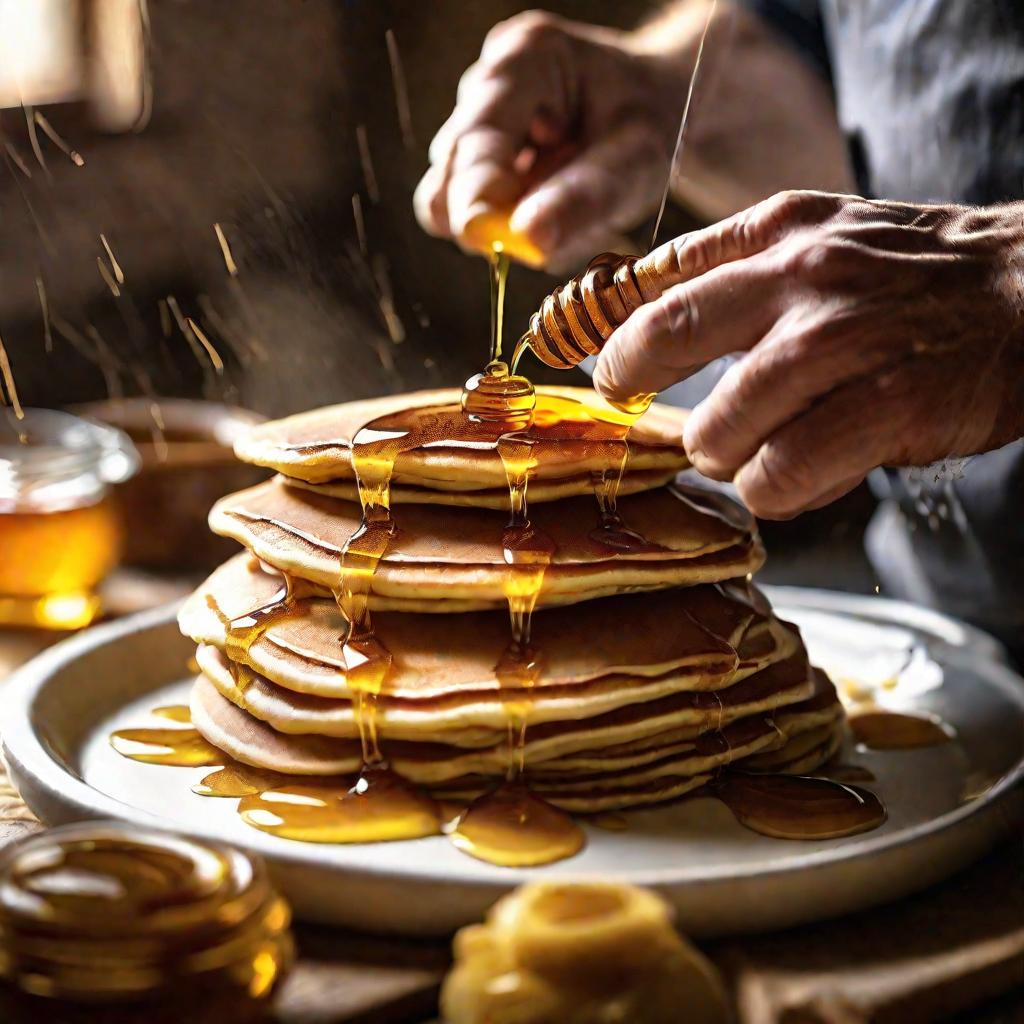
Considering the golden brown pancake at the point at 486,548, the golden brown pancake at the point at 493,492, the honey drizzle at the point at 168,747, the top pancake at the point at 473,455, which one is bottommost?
the honey drizzle at the point at 168,747

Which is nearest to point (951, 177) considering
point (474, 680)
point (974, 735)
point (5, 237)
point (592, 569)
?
point (974, 735)

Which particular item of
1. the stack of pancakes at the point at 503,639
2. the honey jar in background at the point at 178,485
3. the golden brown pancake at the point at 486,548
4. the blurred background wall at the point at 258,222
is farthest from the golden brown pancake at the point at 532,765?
the honey jar in background at the point at 178,485

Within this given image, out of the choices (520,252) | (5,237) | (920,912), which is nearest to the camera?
(920,912)

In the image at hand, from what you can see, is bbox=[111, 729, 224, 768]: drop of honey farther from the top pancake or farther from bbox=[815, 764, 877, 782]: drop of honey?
bbox=[815, 764, 877, 782]: drop of honey

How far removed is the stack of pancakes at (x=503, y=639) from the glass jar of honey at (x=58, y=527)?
1.93 feet

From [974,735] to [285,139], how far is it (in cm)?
152

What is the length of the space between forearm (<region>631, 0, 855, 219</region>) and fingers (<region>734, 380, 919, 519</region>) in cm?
95

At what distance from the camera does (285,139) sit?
2.22 m

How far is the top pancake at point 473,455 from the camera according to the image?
1048 mm

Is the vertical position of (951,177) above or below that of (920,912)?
Result: above

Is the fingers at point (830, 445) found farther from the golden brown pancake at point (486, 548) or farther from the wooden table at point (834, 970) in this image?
the wooden table at point (834, 970)

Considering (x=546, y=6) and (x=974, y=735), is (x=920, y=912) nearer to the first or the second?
(x=974, y=735)

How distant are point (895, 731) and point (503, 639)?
0.43 m

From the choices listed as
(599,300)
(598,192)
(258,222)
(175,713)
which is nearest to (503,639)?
(599,300)
